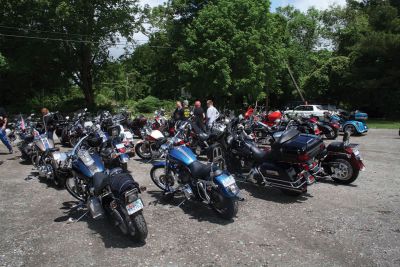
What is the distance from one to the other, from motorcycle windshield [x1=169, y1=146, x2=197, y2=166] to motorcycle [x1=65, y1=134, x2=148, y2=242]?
1140 mm

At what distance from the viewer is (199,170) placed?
5664 mm

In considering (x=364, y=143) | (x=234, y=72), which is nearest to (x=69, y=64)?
(x=234, y=72)

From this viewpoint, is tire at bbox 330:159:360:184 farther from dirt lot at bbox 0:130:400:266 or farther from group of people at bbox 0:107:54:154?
group of people at bbox 0:107:54:154

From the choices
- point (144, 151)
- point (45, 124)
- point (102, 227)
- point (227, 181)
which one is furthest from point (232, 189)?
point (45, 124)

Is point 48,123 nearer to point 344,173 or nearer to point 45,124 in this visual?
point 45,124

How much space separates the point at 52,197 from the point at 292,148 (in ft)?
15.0

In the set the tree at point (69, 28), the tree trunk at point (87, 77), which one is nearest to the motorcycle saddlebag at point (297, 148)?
the tree at point (69, 28)

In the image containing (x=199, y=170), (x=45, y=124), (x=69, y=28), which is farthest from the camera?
(x=69, y=28)

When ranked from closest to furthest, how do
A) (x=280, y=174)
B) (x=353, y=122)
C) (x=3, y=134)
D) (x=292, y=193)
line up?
(x=280, y=174)
(x=292, y=193)
(x=3, y=134)
(x=353, y=122)

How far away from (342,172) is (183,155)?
348cm

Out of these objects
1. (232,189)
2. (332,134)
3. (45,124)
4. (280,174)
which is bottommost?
(332,134)

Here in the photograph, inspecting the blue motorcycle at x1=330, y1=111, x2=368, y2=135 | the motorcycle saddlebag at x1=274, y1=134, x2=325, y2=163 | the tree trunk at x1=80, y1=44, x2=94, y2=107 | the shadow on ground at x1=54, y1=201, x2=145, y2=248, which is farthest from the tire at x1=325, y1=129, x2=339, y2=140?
the tree trunk at x1=80, y1=44, x2=94, y2=107

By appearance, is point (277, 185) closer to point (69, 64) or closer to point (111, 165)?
point (111, 165)

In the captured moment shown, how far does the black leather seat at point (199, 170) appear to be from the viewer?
558 centimetres
